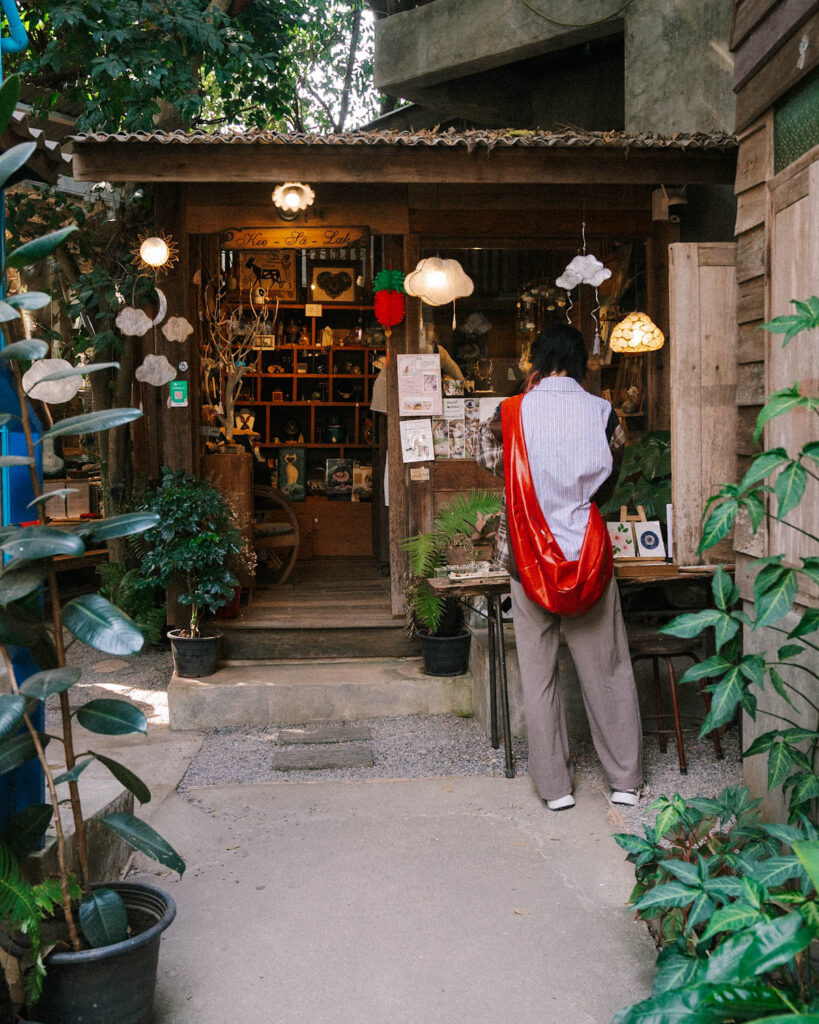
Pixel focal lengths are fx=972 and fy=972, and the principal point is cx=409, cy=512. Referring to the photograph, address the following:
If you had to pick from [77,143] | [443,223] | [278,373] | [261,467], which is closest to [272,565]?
[261,467]

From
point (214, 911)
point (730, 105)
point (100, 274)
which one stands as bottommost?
point (214, 911)

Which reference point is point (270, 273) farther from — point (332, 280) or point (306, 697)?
point (306, 697)

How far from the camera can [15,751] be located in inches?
105

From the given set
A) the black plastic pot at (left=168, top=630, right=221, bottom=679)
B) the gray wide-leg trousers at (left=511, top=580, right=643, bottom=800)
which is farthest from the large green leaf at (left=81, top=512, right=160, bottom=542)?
the black plastic pot at (left=168, top=630, right=221, bottom=679)

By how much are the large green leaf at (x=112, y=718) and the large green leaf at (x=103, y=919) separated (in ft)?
1.49

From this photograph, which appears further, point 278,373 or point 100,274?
point 278,373

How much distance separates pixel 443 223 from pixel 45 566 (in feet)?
17.2

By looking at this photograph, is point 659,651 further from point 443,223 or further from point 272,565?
point 272,565

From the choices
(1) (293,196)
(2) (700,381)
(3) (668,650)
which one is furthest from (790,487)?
(1) (293,196)

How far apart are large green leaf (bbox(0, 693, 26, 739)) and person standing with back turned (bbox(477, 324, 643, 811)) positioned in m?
2.69

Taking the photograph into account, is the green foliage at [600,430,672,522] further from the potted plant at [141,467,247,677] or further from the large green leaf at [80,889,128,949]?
the large green leaf at [80,889,128,949]

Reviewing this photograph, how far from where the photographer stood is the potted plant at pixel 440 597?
6465 mm

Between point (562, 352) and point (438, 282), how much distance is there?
2.18 metres

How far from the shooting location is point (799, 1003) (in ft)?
6.58
